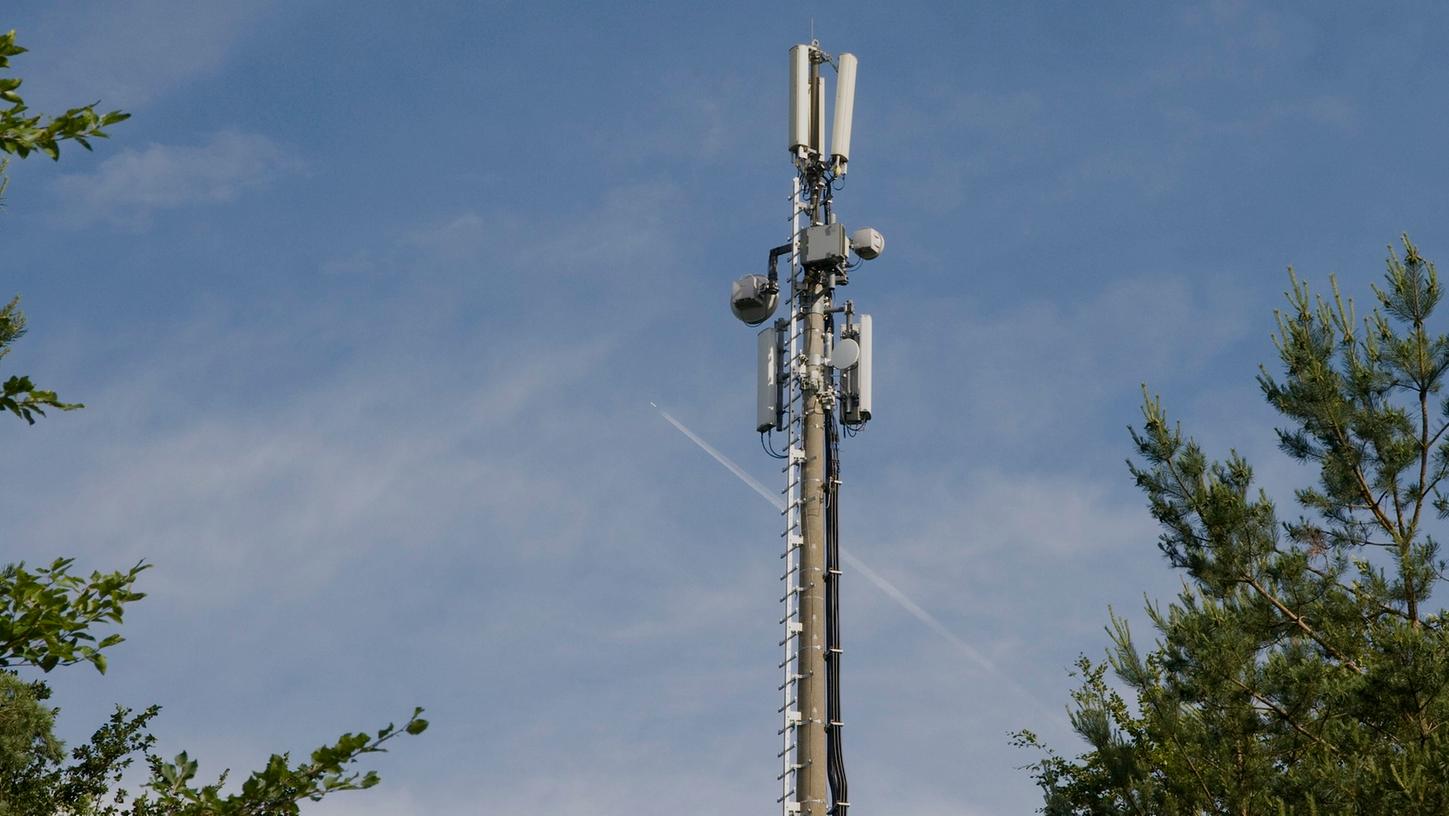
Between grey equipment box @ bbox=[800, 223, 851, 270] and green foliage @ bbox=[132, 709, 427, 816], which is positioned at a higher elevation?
grey equipment box @ bbox=[800, 223, 851, 270]

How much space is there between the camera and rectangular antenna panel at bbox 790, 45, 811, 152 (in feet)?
67.9

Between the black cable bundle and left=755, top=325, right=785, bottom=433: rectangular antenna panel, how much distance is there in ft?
2.19

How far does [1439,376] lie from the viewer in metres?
15.3

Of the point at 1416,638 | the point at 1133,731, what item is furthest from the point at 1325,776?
the point at 1133,731

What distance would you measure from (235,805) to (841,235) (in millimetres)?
14019

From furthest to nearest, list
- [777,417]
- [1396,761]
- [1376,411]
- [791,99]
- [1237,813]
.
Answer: [791,99], [777,417], [1376,411], [1237,813], [1396,761]

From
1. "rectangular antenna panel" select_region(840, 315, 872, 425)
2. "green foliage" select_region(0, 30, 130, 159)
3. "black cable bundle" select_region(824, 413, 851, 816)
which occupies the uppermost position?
"rectangular antenna panel" select_region(840, 315, 872, 425)

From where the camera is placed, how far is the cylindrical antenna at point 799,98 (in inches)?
814

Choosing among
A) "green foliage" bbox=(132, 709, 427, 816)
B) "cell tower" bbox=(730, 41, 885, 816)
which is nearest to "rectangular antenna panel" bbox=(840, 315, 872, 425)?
"cell tower" bbox=(730, 41, 885, 816)

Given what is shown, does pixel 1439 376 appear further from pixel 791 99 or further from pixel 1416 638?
pixel 791 99

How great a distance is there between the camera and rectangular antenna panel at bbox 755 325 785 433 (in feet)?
63.2

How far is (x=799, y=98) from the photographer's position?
824 inches

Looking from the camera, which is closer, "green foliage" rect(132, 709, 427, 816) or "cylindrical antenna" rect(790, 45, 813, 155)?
"green foliage" rect(132, 709, 427, 816)

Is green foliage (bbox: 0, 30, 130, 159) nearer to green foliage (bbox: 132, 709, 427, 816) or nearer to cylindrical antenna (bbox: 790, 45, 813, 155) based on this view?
green foliage (bbox: 132, 709, 427, 816)
